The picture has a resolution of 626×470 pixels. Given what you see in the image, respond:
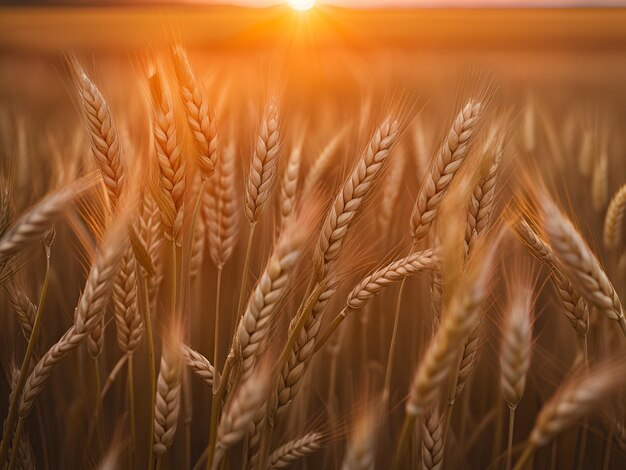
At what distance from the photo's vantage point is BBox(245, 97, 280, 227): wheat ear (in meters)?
0.63

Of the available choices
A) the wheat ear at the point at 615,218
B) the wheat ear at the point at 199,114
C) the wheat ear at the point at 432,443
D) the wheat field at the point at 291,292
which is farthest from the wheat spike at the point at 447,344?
the wheat ear at the point at 615,218

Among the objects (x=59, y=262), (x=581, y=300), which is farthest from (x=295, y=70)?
(x=581, y=300)

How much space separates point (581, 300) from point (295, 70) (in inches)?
68.4

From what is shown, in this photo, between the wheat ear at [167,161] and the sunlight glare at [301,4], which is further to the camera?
the sunlight glare at [301,4]

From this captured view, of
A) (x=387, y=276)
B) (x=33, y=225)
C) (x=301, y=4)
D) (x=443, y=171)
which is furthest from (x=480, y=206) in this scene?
(x=301, y=4)

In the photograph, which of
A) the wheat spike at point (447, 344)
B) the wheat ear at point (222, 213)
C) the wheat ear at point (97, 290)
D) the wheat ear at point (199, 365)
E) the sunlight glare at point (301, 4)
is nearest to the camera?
the wheat spike at point (447, 344)

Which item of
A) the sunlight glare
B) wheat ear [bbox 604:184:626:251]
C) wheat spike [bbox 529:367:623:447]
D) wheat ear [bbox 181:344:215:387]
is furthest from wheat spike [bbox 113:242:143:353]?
the sunlight glare

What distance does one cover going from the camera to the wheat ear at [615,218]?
2.75 ft

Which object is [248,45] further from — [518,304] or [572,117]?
[518,304]

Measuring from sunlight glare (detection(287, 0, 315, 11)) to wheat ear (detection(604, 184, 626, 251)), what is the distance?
100cm

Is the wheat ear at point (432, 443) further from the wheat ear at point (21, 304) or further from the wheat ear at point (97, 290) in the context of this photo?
the wheat ear at point (21, 304)

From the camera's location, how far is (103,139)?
1.93 ft

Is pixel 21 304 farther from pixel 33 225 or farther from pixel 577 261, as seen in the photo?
pixel 577 261

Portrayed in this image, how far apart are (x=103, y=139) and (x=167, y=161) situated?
78 mm
